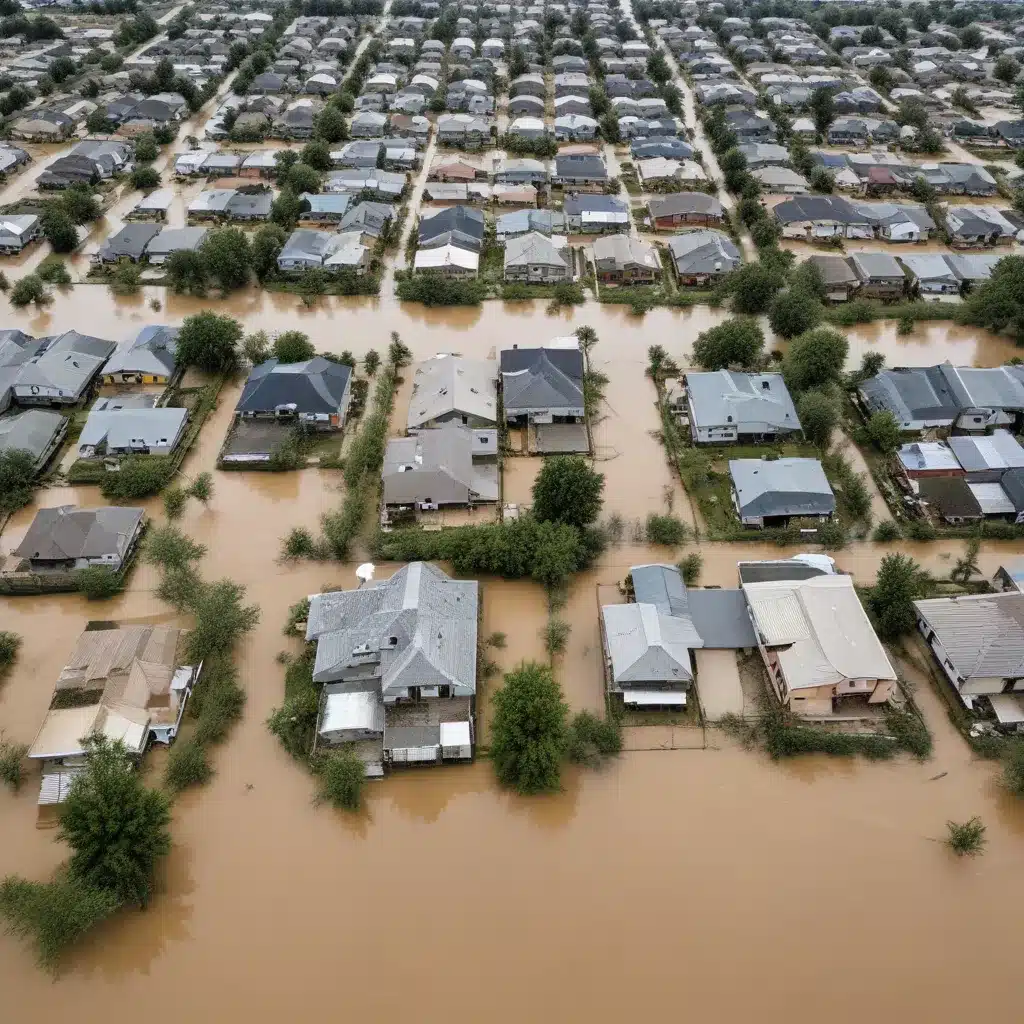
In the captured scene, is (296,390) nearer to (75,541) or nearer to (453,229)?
(75,541)

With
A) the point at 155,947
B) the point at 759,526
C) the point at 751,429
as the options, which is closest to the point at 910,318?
the point at 751,429

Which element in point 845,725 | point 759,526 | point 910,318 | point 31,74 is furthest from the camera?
point 31,74

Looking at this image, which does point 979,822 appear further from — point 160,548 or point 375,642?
point 160,548

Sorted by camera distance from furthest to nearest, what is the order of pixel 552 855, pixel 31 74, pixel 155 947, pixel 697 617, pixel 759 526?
pixel 31 74
pixel 759 526
pixel 697 617
pixel 552 855
pixel 155 947

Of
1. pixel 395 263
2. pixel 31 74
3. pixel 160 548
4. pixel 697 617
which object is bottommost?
pixel 697 617

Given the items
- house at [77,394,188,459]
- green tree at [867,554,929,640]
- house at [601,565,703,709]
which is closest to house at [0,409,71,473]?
house at [77,394,188,459]

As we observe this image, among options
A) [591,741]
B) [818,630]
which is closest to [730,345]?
[818,630]

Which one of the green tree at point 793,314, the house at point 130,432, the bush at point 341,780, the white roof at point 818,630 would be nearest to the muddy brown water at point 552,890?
the bush at point 341,780

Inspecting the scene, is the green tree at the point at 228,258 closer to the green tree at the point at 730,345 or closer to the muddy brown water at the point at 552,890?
the muddy brown water at the point at 552,890
